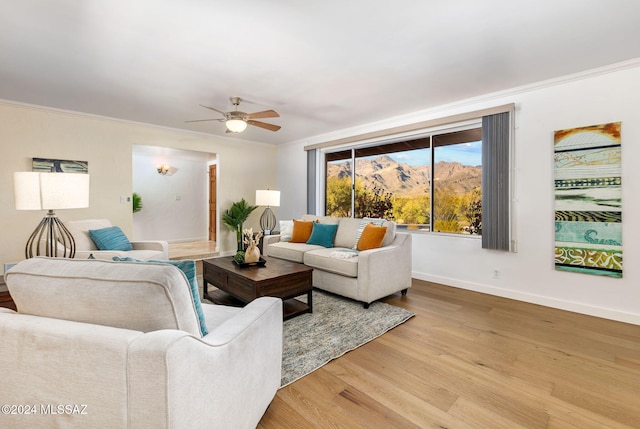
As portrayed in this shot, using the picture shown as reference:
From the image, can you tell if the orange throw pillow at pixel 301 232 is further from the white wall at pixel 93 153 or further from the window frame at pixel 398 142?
the white wall at pixel 93 153

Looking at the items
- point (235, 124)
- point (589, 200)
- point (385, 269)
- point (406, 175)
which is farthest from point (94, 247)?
point (589, 200)

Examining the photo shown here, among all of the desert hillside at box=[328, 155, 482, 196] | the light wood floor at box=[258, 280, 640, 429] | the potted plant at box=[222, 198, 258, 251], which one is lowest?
the light wood floor at box=[258, 280, 640, 429]

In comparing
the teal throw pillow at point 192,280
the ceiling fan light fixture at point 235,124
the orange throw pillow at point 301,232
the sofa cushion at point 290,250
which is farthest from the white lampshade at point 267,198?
the teal throw pillow at point 192,280

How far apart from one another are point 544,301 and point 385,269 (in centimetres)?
179

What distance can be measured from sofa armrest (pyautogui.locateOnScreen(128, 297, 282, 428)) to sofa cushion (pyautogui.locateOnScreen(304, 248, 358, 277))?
1839 mm

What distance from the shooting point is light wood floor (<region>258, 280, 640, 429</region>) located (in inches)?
62.5

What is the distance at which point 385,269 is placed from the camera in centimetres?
328

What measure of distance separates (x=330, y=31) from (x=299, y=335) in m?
2.45

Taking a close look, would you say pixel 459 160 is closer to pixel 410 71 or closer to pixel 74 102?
pixel 410 71

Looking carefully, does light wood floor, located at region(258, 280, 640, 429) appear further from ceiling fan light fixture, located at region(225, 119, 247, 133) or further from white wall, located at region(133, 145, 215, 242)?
white wall, located at region(133, 145, 215, 242)

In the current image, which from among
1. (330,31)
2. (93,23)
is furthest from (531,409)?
(93,23)

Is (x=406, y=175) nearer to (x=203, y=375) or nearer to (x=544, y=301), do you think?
(x=544, y=301)

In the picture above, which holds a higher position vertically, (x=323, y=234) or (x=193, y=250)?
(x=323, y=234)

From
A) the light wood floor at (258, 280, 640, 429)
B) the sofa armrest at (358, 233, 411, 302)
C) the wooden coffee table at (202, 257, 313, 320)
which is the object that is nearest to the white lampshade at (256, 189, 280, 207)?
the wooden coffee table at (202, 257, 313, 320)
